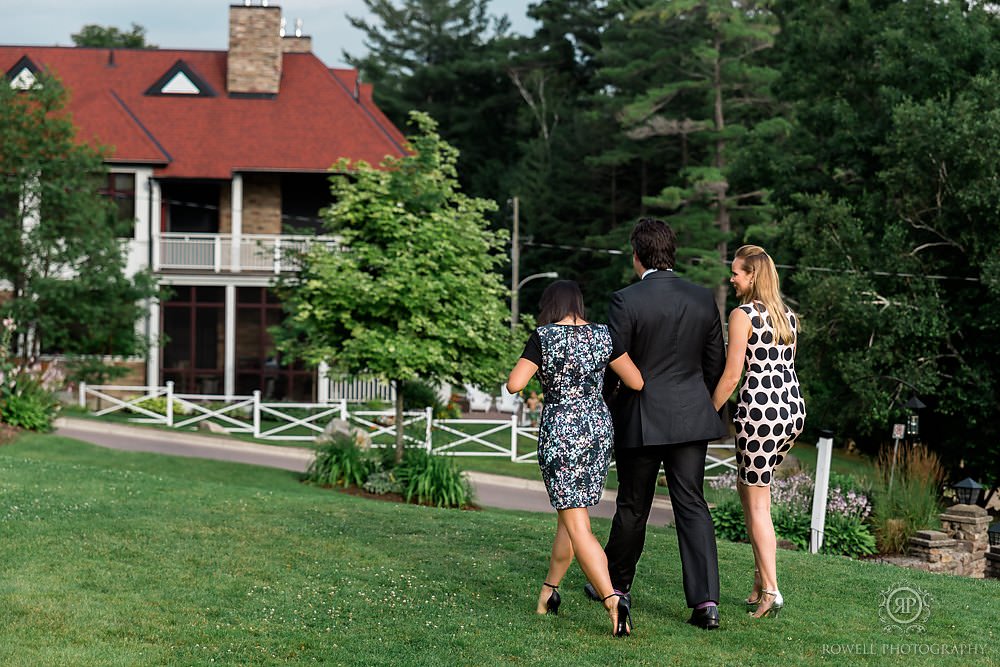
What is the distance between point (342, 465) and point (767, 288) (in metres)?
11.6

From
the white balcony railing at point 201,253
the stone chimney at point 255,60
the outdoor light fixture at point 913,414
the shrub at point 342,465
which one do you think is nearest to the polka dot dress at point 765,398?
the shrub at point 342,465

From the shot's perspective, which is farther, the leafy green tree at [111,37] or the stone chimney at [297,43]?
the leafy green tree at [111,37]

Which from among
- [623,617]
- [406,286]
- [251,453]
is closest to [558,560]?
[623,617]

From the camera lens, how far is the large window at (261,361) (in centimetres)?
3288

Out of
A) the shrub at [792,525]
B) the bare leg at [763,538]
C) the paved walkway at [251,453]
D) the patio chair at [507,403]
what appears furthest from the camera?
the patio chair at [507,403]

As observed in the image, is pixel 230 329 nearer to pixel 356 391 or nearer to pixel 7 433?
pixel 356 391

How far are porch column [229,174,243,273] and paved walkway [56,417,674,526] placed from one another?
8.04 meters

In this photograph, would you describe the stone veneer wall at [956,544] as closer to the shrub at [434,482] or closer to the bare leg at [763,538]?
the shrub at [434,482]

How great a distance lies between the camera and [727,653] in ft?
19.6

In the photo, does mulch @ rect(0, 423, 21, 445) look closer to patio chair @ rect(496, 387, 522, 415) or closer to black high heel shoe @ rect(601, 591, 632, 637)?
black high heel shoe @ rect(601, 591, 632, 637)

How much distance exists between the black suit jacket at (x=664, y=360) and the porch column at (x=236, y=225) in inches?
1056

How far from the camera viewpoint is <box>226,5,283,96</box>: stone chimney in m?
34.5

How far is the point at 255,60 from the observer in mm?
35219

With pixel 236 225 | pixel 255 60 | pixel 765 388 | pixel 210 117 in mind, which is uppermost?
pixel 255 60
